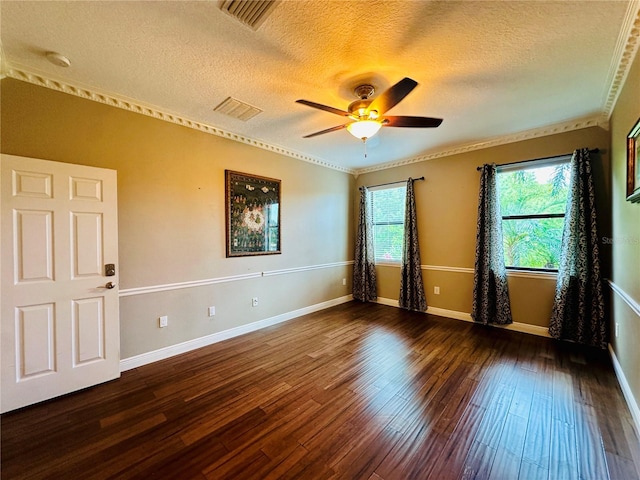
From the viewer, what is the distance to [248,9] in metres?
1.54

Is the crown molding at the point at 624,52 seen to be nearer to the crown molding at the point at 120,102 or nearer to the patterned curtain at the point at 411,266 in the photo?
the patterned curtain at the point at 411,266

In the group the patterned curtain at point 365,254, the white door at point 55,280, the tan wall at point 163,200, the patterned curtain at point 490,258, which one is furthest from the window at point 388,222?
the white door at point 55,280

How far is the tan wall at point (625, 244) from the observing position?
1876mm

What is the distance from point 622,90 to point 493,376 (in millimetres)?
2859

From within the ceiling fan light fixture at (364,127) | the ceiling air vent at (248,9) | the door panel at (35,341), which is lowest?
the door panel at (35,341)

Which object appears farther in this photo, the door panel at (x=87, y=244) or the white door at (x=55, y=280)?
the door panel at (x=87, y=244)

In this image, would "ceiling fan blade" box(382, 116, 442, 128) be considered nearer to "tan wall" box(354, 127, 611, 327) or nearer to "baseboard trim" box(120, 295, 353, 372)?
"tan wall" box(354, 127, 611, 327)

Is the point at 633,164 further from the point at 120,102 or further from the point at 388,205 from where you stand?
the point at 120,102

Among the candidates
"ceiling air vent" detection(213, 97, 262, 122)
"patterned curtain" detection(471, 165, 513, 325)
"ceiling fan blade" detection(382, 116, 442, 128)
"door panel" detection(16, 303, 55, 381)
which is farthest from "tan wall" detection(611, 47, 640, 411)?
"door panel" detection(16, 303, 55, 381)

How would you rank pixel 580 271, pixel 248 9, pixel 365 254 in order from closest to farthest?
pixel 248 9
pixel 580 271
pixel 365 254

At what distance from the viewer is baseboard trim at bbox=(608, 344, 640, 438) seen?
1768 mm

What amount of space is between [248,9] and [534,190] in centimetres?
397

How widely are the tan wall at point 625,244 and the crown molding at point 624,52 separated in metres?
0.07

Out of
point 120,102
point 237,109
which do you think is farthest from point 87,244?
point 237,109
